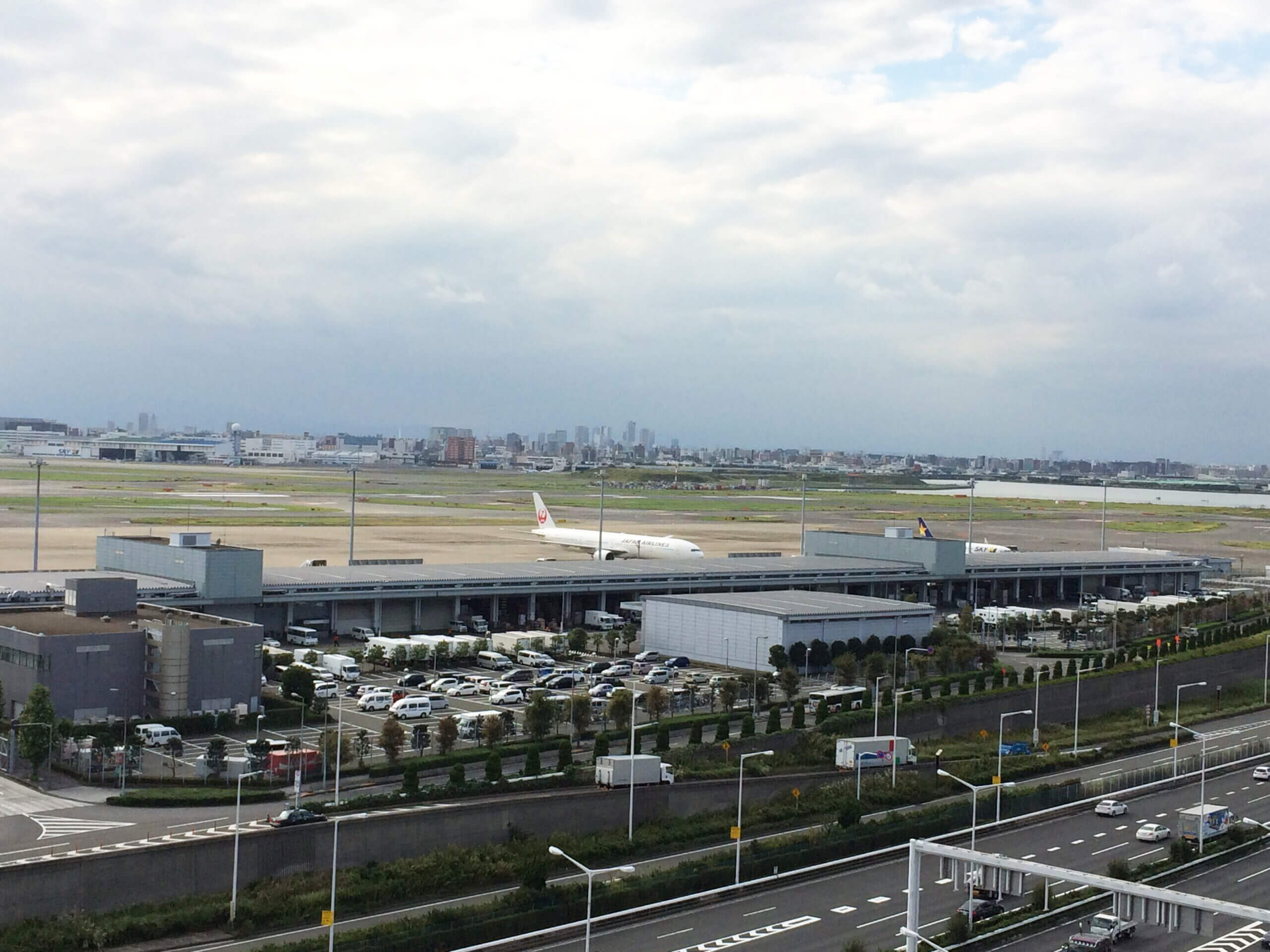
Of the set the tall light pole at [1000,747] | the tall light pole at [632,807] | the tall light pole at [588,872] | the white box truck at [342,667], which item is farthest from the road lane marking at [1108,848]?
the white box truck at [342,667]

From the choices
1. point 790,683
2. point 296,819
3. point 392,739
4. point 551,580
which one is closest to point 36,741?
point 392,739

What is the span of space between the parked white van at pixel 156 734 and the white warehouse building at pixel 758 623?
27335 millimetres

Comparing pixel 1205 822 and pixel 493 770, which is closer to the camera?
pixel 1205 822

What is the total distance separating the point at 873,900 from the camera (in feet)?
99.6

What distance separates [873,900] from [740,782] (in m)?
6.19

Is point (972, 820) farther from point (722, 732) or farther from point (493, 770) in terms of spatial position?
point (493, 770)

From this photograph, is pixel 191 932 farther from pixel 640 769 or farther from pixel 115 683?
pixel 115 683

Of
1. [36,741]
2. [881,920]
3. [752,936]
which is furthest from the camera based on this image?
[36,741]

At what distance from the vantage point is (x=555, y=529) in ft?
357

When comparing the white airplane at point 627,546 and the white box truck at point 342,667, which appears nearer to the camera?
the white box truck at point 342,667

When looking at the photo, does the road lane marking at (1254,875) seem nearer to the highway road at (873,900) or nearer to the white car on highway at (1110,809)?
the highway road at (873,900)

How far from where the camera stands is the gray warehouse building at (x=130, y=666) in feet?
141

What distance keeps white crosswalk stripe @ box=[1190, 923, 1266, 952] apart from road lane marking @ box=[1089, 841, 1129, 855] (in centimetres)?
592

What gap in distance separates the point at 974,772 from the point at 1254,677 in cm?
3173
